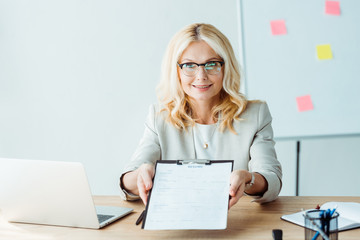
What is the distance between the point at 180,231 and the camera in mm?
1271

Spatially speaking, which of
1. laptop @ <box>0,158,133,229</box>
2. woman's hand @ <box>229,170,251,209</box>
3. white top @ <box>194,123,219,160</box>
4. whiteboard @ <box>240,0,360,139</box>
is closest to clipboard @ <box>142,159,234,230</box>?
woman's hand @ <box>229,170,251,209</box>

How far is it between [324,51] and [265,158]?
1.20 metres

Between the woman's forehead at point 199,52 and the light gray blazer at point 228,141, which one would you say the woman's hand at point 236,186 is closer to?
the light gray blazer at point 228,141

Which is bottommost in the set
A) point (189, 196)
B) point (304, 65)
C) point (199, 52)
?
point (189, 196)

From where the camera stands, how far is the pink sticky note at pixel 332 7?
260 cm

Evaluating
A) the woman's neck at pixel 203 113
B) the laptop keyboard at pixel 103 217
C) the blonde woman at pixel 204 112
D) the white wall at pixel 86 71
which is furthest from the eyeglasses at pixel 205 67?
the white wall at pixel 86 71

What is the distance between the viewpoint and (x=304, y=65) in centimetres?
264

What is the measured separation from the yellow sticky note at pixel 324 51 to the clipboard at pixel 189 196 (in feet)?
5.15

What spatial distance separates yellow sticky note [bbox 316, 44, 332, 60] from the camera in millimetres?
2623

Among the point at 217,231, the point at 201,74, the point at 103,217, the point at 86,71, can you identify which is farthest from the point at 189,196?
the point at 86,71

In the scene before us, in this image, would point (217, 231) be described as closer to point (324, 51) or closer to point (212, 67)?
point (212, 67)

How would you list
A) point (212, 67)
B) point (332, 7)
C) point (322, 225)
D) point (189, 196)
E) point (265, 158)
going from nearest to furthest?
1. point (322, 225)
2. point (189, 196)
3. point (265, 158)
4. point (212, 67)
5. point (332, 7)

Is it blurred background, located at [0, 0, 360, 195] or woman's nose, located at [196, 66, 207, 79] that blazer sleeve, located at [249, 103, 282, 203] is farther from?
blurred background, located at [0, 0, 360, 195]

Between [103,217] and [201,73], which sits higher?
[201,73]
